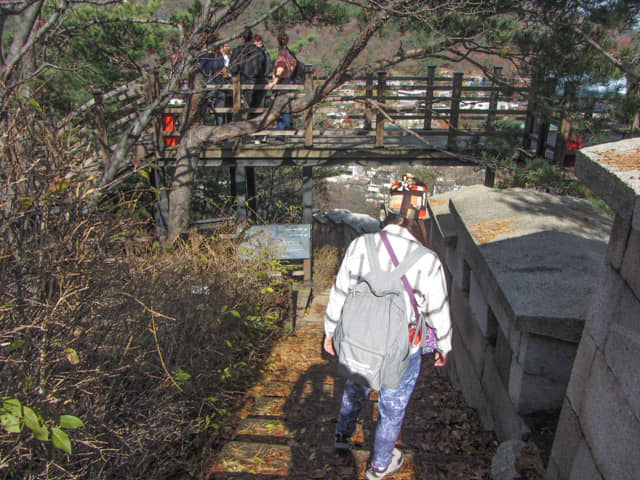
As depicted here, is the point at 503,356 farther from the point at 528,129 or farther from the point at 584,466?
the point at 528,129

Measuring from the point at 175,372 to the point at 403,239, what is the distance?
2223mm

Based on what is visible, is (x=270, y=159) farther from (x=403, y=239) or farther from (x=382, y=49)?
(x=382, y=49)

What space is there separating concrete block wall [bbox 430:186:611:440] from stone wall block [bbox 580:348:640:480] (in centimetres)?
52

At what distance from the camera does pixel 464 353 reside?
4.08m

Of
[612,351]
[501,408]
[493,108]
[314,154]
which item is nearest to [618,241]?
[612,351]

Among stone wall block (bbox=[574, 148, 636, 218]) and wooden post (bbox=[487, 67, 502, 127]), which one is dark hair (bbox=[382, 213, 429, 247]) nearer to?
stone wall block (bbox=[574, 148, 636, 218])

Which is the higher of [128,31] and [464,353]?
[128,31]

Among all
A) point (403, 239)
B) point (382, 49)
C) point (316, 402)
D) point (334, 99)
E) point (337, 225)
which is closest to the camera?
point (403, 239)

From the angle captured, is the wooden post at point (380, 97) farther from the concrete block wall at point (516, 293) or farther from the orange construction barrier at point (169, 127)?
the concrete block wall at point (516, 293)

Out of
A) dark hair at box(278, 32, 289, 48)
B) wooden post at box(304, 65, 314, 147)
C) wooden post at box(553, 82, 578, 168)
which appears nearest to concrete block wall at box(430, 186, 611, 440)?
wooden post at box(553, 82, 578, 168)

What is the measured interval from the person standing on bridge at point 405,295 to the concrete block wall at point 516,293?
0.38 metres

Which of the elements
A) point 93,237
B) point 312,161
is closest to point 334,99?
point 312,161

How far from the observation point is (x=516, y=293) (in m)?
2.67

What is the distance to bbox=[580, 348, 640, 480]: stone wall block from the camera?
167 cm
